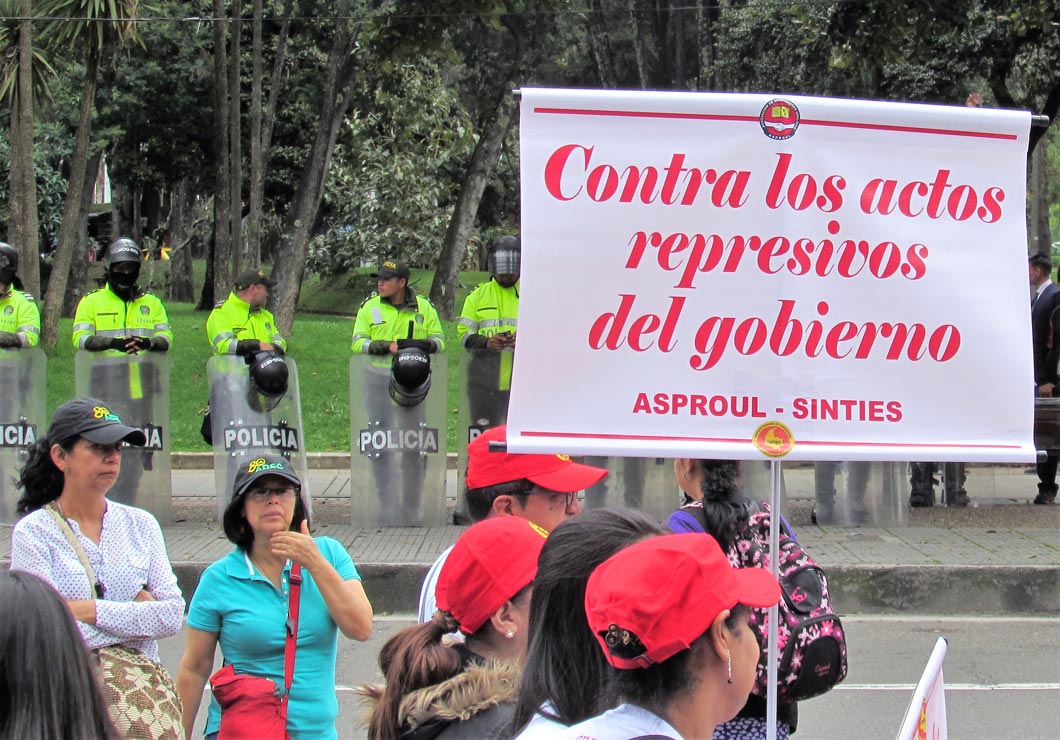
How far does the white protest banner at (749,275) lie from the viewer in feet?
10.3

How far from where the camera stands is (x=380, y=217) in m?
28.5

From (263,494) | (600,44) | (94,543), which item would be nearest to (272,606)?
(263,494)

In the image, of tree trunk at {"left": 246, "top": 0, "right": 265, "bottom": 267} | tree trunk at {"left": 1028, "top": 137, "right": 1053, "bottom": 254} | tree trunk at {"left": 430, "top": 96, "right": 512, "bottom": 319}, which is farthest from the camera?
tree trunk at {"left": 1028, "top": 137, "right": 1053, "bottom": 254}

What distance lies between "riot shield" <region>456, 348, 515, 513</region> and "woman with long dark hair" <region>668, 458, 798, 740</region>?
5874mm

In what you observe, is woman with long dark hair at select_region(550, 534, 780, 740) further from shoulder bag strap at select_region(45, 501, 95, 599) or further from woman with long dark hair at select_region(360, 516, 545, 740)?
shoulder bag strap at select_region(45, 501, 95, 599)

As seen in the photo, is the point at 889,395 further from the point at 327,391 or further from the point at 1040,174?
the point at 1040,174

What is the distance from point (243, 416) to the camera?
30.2 feet

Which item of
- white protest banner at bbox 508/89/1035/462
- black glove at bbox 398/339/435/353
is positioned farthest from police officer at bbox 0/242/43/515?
white protest banner at bbox 508/89/1035/462

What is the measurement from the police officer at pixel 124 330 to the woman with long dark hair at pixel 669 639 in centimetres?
756

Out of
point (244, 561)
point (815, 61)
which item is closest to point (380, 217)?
point (815, 61)

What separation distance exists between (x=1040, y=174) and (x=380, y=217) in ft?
50.0

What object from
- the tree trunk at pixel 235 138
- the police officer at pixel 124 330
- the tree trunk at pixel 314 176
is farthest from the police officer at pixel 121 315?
the tree trunk at pixel 235 138

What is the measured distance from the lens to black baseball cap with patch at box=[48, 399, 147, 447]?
3.67 metres

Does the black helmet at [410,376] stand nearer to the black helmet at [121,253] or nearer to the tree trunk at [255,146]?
the black helmet at [121,253]
